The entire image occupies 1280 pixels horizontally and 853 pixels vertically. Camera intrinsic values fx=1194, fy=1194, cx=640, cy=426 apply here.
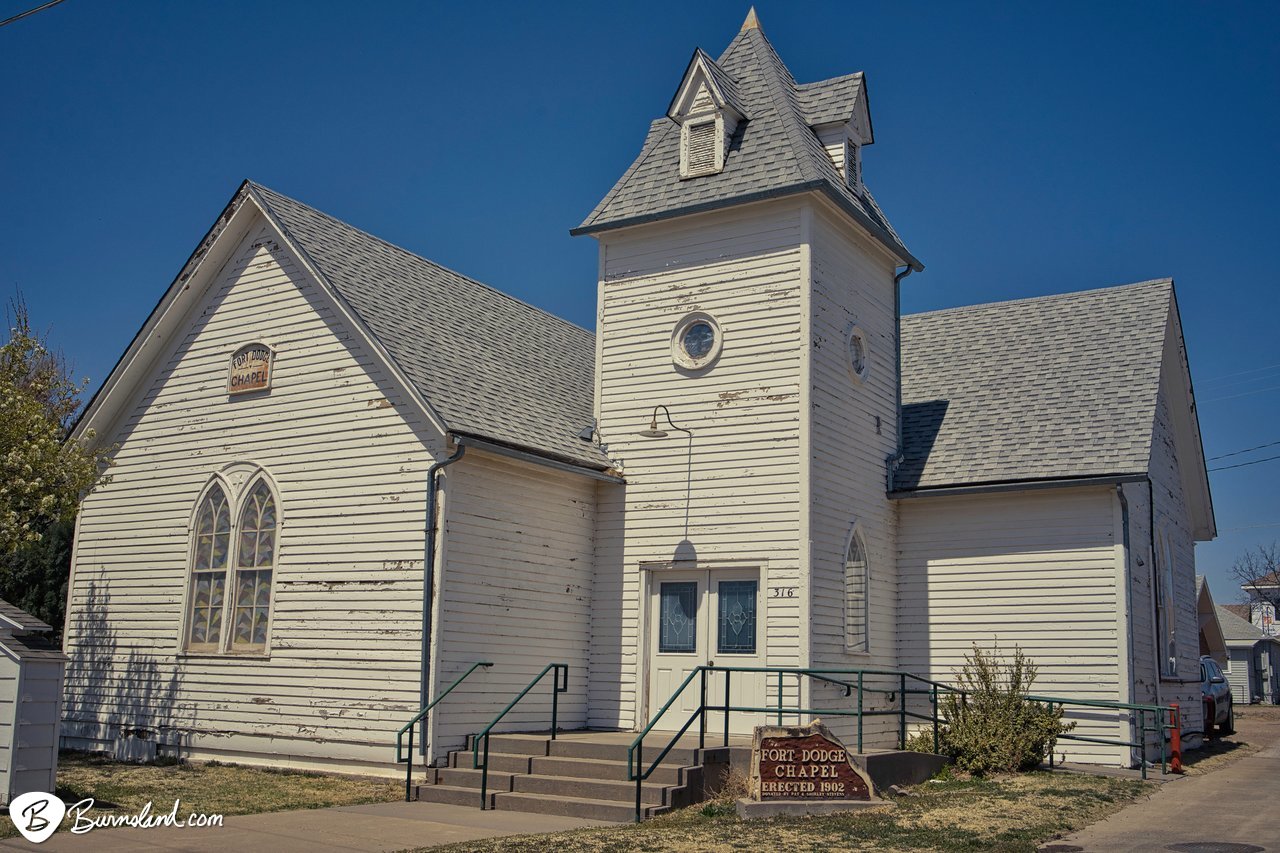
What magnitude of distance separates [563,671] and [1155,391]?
10.3 m

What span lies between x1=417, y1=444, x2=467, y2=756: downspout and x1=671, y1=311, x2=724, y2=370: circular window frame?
4.07 meters

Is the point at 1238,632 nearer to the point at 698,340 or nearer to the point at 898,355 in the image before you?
the point at 898,355

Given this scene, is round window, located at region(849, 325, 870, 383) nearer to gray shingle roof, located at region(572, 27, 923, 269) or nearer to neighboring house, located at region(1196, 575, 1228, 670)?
gray shingle roof, located at region(572, 27, 923, 269)

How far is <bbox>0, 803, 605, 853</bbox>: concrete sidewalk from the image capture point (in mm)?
10453

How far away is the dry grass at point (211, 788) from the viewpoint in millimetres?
12914

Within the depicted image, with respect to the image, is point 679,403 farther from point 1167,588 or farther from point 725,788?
point 1167,588

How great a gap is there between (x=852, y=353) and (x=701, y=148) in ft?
13.1

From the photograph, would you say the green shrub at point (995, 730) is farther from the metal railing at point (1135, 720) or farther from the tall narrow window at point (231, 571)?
the tall narrow window at point (231, 571)

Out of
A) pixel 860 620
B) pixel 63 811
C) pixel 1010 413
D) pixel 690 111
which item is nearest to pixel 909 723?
pixel 860 620

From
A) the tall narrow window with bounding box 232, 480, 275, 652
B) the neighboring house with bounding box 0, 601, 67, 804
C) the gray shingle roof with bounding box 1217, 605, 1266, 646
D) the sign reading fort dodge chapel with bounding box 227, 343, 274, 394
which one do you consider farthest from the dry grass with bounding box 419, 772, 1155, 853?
the gray shingle roof with bounding box 1217, 605, 1266, 646

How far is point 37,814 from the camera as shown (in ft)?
36.9

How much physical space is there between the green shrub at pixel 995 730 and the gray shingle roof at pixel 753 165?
7.25 m

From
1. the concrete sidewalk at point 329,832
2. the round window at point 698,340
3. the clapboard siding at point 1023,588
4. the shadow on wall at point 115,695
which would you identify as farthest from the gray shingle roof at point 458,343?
the shadow on wall at point 115,695

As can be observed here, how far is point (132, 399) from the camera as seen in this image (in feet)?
63.6
